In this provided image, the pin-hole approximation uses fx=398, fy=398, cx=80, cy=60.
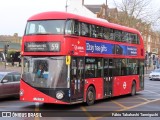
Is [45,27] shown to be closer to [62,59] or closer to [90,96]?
[62,59]

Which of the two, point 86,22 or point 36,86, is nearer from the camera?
point 36,86

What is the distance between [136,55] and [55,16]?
30.0 feet

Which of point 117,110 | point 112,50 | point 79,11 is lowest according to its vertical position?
point 117,110

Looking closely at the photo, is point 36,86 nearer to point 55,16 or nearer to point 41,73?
point 41,73

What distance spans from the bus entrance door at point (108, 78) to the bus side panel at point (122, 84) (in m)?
0.60

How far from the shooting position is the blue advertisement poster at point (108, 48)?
1805 centimetres

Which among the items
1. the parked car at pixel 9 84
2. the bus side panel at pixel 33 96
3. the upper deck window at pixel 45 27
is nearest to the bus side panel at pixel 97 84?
the bus side panel at pixel 33 96

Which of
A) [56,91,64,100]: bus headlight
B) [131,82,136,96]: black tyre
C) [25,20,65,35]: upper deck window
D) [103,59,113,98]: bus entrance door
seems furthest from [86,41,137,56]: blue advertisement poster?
[56,91,64,100]: bus headlight

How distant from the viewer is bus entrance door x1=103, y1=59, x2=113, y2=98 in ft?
64.6

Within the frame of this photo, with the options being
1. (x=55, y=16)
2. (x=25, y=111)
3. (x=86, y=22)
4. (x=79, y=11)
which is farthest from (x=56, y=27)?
(x=79, y=11)

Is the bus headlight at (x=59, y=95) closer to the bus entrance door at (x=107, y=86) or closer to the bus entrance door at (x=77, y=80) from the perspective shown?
the bus entrance door at (x=77, y=80)

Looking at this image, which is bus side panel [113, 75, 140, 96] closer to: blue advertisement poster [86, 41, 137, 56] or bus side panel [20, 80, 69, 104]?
blue advertisement poster [86, 41, 137, 56]

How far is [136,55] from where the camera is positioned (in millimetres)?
24328

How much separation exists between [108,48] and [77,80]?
392 centimetres
